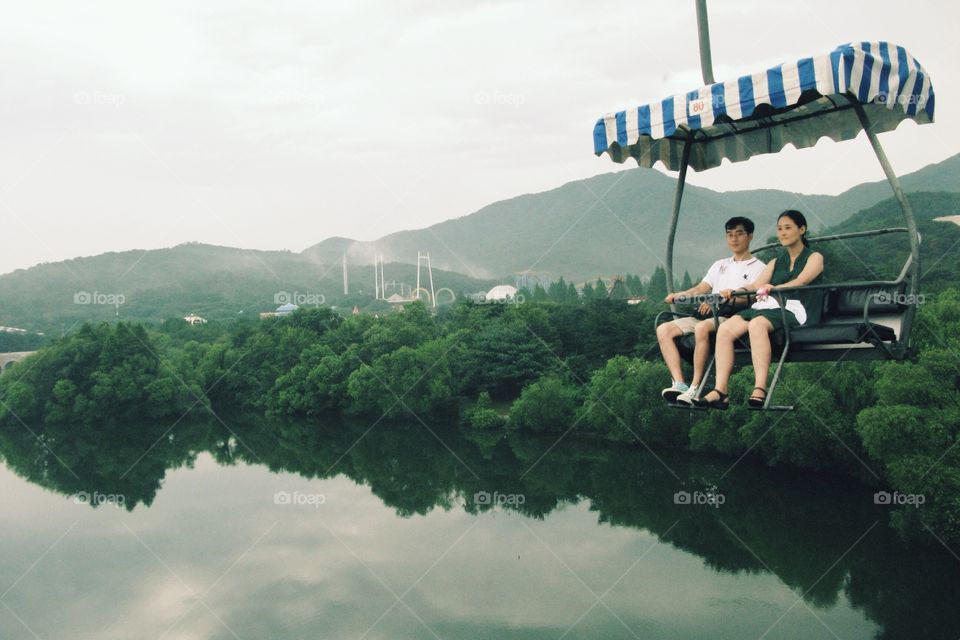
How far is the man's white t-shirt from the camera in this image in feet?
18.2

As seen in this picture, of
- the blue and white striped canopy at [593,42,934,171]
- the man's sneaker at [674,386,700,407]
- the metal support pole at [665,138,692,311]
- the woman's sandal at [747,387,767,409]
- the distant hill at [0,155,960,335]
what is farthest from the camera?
the distant hill at [0,155,960,335]

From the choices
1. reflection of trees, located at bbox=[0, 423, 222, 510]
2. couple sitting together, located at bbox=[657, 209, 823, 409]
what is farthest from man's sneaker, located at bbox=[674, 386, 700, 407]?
reflection of trees, located at bbox=[0, 423, 222, 510]

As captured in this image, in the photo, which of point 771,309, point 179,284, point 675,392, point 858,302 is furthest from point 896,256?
point 179,284

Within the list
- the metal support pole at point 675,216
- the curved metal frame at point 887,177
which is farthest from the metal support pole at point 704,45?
the metal support pole at point 675,216

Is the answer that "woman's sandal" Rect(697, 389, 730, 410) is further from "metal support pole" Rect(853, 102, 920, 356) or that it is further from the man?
"metal support pole" Rect(853, 102, 920, 356)

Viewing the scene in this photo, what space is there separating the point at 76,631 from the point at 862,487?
22.8 meters

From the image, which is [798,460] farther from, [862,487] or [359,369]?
[359,369]

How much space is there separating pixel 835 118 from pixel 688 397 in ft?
9.14

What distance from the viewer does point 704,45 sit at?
540cm

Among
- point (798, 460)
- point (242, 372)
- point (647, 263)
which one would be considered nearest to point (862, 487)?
point (798, 460)

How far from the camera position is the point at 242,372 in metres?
50.5

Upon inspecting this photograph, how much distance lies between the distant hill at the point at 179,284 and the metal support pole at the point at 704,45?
267 ft

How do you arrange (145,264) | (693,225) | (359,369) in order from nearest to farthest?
(359,369)
(145,264)
(693,225)

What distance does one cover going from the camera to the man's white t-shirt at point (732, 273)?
5539 millimetres
